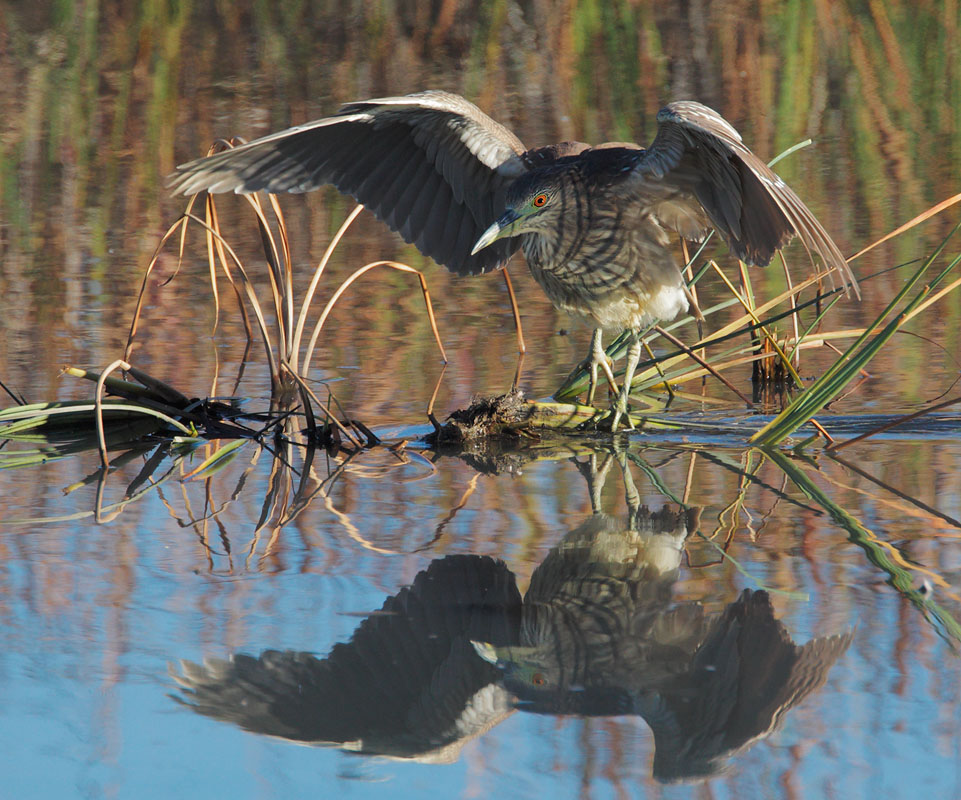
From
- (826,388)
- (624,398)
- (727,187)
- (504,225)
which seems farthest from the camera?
(504,225)

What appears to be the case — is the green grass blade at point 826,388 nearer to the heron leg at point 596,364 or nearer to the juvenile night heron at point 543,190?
the juvenile night heron at point 543,190

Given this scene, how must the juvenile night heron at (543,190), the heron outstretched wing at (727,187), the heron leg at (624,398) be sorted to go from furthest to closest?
the heron leg at (624,398)
the juvenile night heron at (543,190)
the heron outstretched wing at (727,187)

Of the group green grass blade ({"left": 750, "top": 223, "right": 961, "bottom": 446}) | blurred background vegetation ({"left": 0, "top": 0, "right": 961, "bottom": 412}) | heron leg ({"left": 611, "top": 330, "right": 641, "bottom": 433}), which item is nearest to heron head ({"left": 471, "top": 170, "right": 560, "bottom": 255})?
heron leg ({"left": 611, "top": 330, "right": 641, "bottom": 433})

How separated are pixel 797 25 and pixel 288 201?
6289 millimetres

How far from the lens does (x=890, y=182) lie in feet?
24.8

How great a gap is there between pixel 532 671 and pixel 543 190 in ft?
7.02

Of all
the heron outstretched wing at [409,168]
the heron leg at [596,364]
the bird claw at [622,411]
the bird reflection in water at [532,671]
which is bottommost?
the bird reflection in water at [532,671]

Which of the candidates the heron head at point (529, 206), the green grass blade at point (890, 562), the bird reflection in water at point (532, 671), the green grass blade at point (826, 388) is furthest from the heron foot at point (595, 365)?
the bird reflection in water at point (532, 671)

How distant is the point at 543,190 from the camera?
14.4 feet

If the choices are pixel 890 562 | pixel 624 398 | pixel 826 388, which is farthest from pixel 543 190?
pixel 890 562

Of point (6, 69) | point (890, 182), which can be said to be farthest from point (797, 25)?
point (6, 69)

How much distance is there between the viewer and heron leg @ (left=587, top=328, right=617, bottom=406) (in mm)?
4367

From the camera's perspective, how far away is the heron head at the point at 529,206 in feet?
14.3

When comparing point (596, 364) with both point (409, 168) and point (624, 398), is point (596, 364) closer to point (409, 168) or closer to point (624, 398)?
point (624, 398)
